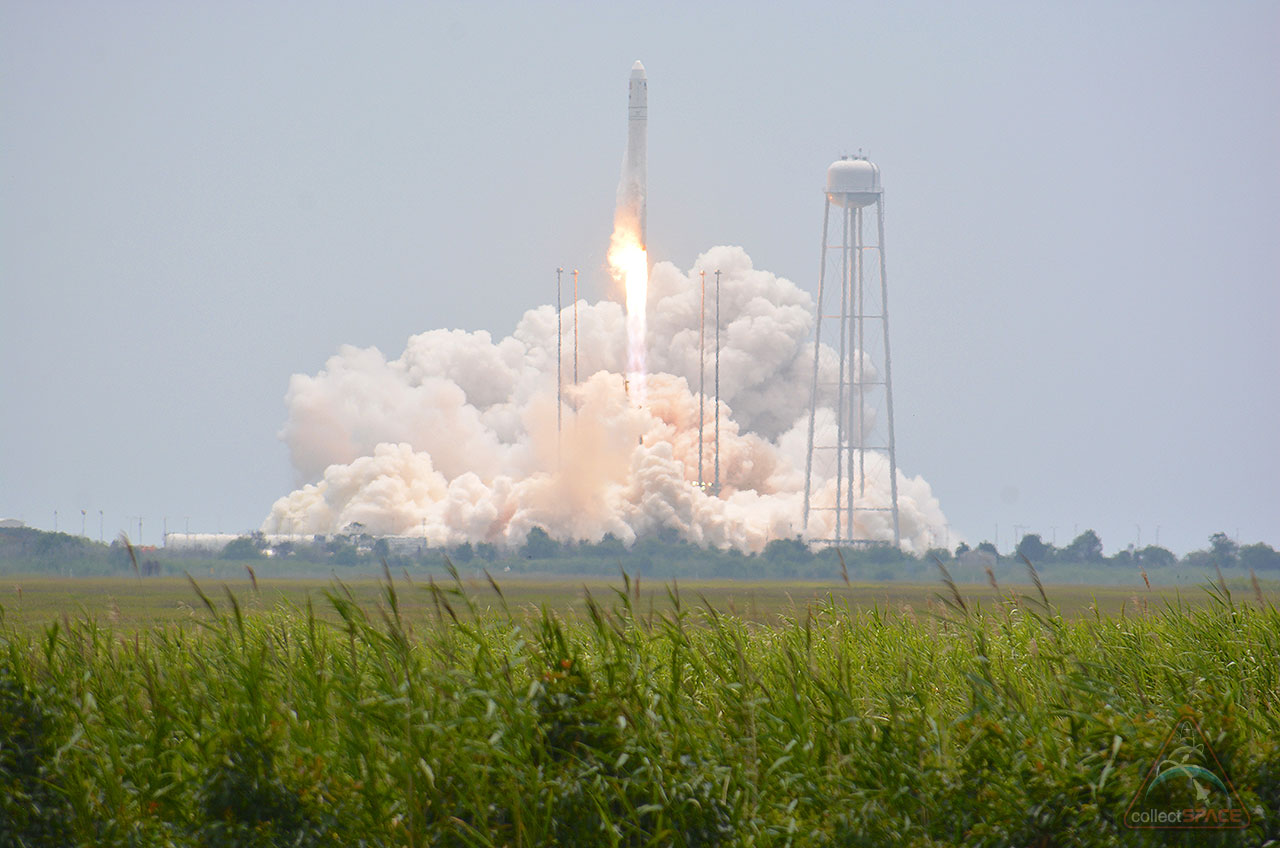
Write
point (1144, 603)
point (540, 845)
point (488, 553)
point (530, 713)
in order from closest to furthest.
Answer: point (540, 845) → point (530, 713) → point (1144, 603) → point (488, 553)

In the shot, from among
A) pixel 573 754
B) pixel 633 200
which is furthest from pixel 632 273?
pixel 573 754

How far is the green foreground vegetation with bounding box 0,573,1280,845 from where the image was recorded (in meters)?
9.62

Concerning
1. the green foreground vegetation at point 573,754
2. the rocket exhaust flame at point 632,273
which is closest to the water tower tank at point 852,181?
the rocket exhaust flame at point 632,273

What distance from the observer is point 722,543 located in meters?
93.1

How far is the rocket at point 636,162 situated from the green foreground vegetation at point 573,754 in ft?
216

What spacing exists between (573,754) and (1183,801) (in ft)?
12.4

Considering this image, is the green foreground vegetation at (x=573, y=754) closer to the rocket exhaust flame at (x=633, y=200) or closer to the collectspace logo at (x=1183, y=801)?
the collectspace logo at (x=1183, y=801)

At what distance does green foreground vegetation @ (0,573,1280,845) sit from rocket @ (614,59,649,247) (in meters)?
65.8

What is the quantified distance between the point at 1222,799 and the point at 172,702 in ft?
24.2

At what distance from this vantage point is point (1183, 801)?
9430 mm

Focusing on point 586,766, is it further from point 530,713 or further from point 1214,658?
point 1214,658

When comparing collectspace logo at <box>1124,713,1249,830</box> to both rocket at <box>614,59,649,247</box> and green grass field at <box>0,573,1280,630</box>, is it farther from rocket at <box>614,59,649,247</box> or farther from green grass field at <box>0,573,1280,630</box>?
rocket at <box>614,59,649,247</box>

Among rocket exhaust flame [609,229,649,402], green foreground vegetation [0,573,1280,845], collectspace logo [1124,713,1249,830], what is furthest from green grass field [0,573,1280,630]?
collectspace logo [1124,713,1249,830]

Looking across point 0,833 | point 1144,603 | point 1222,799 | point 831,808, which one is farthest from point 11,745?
point 1144,603
